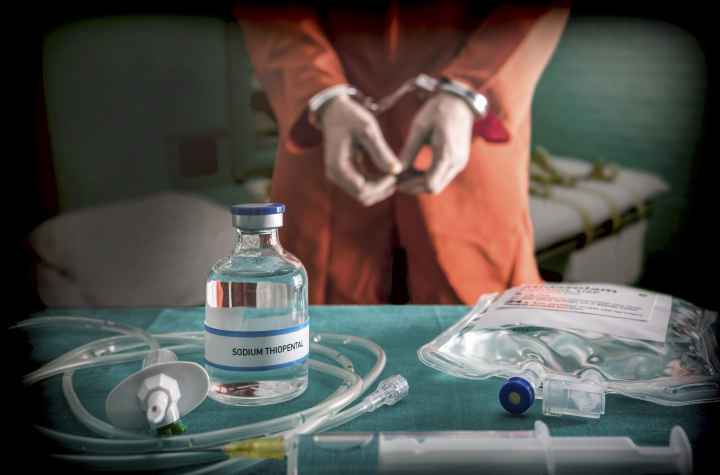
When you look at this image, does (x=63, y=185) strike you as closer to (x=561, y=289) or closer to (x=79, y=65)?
(x=79, y=65)

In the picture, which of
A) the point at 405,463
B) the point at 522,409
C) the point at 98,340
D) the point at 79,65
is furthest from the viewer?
the point at 79,65

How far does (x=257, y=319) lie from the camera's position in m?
0.58

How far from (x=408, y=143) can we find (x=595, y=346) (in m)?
0.58

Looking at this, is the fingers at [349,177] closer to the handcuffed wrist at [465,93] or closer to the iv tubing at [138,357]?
the handcuffed wrist at [465,93]

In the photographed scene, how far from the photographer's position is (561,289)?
0.83 m

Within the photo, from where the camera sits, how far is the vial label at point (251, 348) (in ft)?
1.88

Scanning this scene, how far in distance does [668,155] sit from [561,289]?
0.55m

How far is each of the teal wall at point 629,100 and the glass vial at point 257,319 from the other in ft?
2.38

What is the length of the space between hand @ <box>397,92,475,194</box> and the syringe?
704mm

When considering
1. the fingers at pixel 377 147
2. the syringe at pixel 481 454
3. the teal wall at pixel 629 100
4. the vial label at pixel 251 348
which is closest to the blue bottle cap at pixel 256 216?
the vial label at pixel 251 348

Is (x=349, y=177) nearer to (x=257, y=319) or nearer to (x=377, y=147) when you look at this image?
(x=377, y=147)

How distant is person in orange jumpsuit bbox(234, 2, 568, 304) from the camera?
3.67ft

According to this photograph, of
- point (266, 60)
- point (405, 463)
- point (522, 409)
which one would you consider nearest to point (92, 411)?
point (405, 463)

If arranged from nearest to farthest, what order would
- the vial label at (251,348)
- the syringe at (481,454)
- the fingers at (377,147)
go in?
the syringe at (481,454) < the vial label at (251,348) < the fingers at (377,147)
